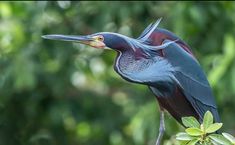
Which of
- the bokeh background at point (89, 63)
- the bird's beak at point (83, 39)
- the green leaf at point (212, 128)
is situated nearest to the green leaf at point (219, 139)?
the green leaf at point (212, 128)

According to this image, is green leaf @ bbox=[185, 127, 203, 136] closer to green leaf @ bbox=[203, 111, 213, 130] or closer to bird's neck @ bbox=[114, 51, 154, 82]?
green leaf @ bbox=[203, 111, 213, 130]

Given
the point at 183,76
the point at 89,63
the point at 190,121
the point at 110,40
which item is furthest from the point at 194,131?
the point at 89,63

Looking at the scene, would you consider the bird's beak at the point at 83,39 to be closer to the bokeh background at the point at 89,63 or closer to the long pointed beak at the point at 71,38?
the long pointed beak at the point at 71,38

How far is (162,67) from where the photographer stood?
1.64m

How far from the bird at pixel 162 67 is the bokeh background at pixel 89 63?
6.08 ft

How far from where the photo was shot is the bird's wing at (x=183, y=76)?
5.35 ft

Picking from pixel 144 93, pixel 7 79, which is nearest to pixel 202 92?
pixel 7 79

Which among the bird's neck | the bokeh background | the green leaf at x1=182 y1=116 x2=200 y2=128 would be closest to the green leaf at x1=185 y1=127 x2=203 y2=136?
the green leaf at x1=182 y1=116 x2=200 y2=128

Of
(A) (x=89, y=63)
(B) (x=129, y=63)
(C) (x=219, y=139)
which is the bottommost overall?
(A) (x=89, y=63)

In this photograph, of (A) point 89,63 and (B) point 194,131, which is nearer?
(B) point 194,131

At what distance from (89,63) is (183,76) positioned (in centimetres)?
285

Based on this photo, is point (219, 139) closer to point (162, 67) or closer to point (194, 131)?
point (194, 131)

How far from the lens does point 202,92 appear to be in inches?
67.4

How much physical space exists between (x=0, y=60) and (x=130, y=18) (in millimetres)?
764
